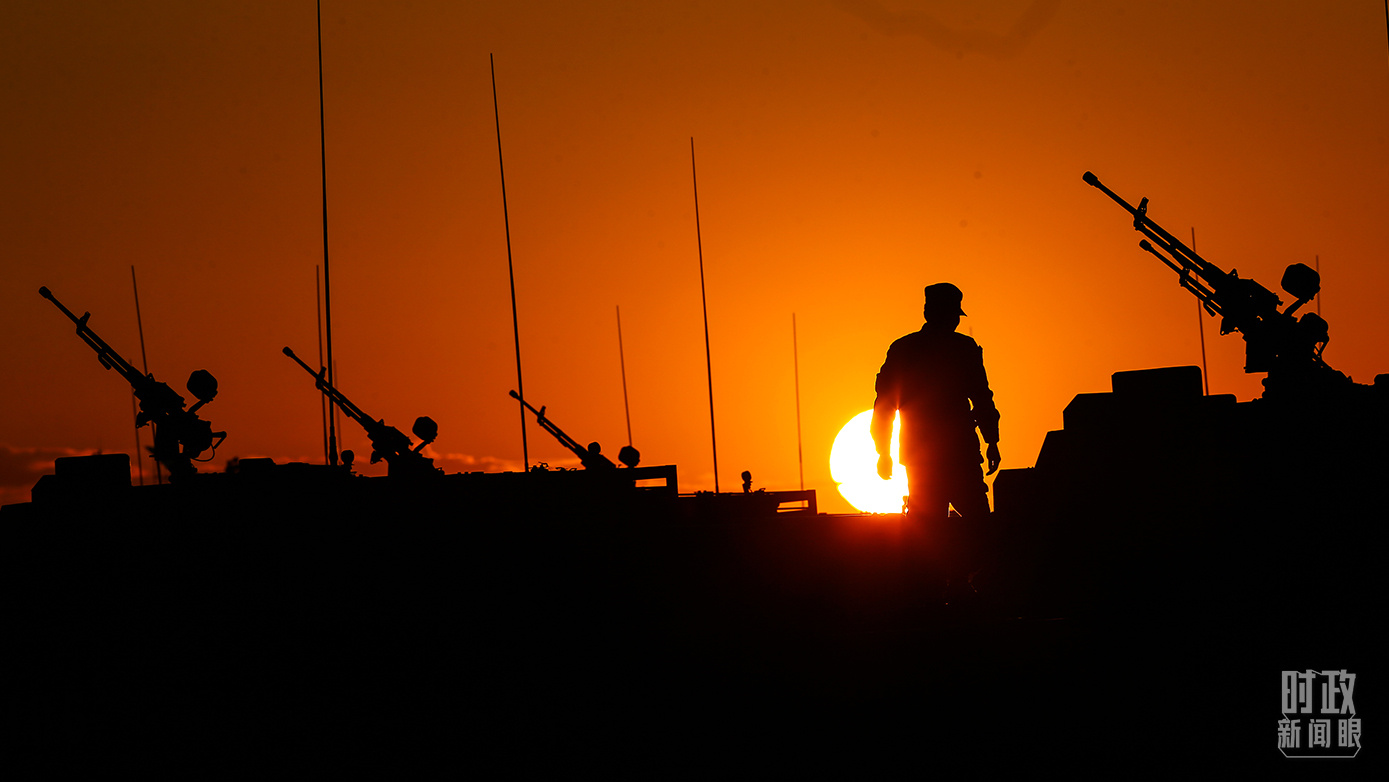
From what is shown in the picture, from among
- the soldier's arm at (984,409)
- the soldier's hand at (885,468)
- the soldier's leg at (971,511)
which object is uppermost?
the soldier's arm at (984,409)

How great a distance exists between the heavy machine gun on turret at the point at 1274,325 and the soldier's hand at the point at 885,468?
323 inches

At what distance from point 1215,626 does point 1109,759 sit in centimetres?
119

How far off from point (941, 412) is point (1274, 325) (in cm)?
951

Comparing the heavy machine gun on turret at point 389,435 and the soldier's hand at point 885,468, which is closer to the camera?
the soldier's hand at point 885,468

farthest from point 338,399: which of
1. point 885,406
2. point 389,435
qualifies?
point 885,406

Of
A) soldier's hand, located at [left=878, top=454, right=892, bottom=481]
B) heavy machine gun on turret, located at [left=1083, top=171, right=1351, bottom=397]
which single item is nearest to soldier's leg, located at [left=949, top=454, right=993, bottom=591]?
soldier's hand, located at [left=878, top=454, right=892, bottom=481]

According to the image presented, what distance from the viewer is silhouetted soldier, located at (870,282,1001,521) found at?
6805mm

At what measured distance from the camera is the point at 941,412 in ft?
22.3

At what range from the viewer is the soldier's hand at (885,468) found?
684cm

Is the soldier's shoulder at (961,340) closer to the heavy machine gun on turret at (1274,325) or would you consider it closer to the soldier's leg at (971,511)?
the soldier's leg at (971,511)

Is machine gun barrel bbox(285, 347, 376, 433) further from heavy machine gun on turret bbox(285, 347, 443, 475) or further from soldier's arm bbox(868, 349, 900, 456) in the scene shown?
soldier's arm bbox(868, 349, 900, 456)

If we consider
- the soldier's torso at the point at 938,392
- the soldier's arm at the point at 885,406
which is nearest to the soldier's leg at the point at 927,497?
the soldier's torso at the point at 938,392

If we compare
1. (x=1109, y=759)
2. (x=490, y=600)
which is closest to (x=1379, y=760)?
(x=1109, y=759)

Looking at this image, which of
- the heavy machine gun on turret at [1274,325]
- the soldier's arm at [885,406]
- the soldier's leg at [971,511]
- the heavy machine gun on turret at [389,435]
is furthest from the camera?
the heavy machine gun on turret at [389,435]
